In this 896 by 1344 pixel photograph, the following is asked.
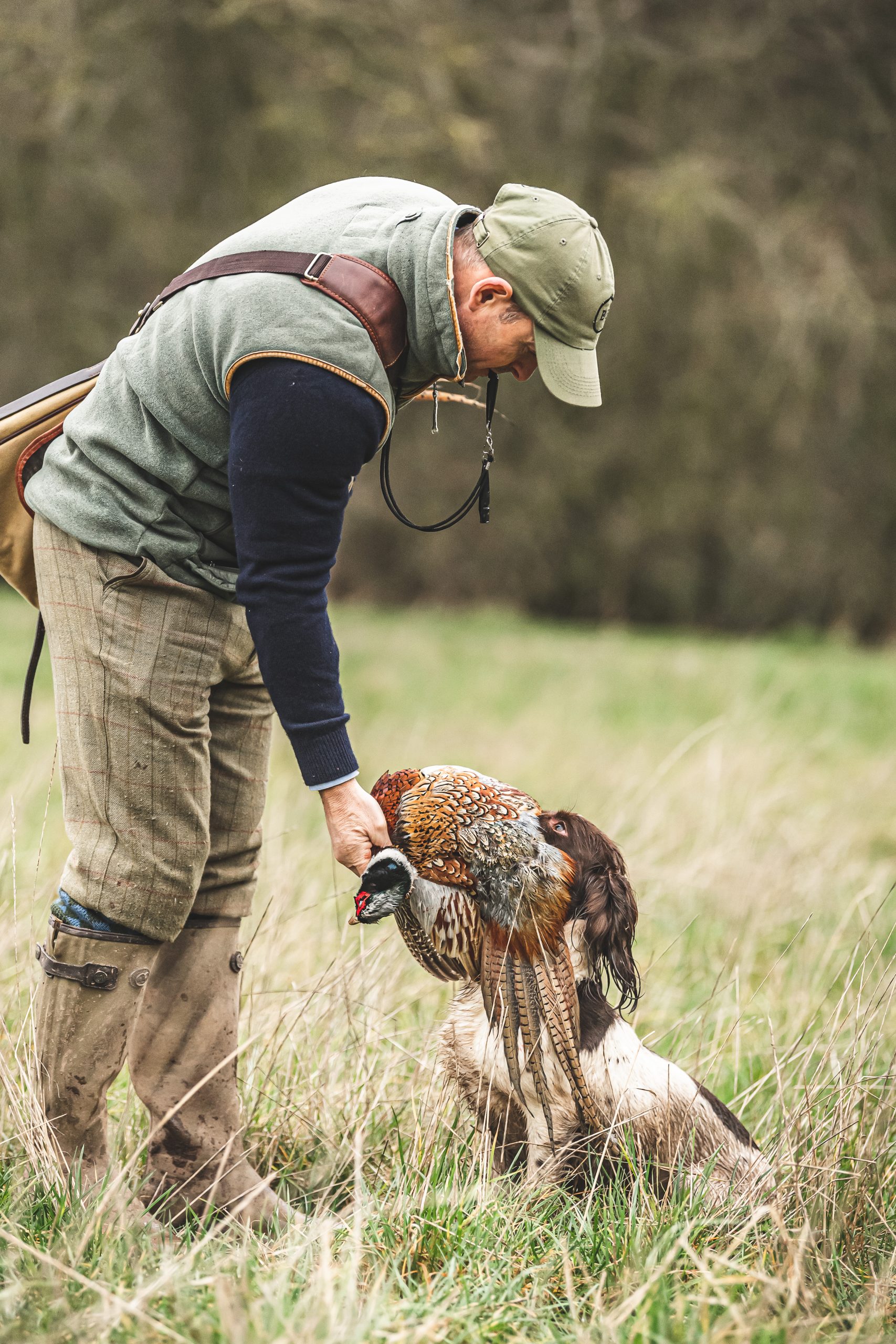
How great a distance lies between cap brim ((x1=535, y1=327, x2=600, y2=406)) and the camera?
2.48 meters

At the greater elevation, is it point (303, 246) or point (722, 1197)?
point (303, 246)

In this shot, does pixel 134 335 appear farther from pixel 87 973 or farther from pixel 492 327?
pixel 87 973

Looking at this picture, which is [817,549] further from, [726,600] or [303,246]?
[303,246]

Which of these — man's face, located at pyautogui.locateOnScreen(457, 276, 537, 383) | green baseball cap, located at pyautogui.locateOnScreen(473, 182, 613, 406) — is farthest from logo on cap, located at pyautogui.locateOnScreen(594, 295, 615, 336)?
man's face, located at pyautogui.locateOnScreen(457, 276, 537, 383)

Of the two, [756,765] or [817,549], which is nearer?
[756,765]

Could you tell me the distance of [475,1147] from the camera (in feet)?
8.74

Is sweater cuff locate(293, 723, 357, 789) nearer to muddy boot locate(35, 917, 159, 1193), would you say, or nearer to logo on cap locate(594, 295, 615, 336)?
muddy boot locate(35, 917, 159, 1193)

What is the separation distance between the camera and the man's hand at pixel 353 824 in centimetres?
244

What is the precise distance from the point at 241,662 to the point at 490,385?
31.3 inches

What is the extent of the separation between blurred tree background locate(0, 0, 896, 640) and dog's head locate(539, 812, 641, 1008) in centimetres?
1049

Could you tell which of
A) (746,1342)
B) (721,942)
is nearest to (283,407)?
(746,1342)

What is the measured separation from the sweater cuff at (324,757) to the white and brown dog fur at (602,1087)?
0.44 m

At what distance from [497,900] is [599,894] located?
0.21 metres

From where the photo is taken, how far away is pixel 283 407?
2248 millimetres
